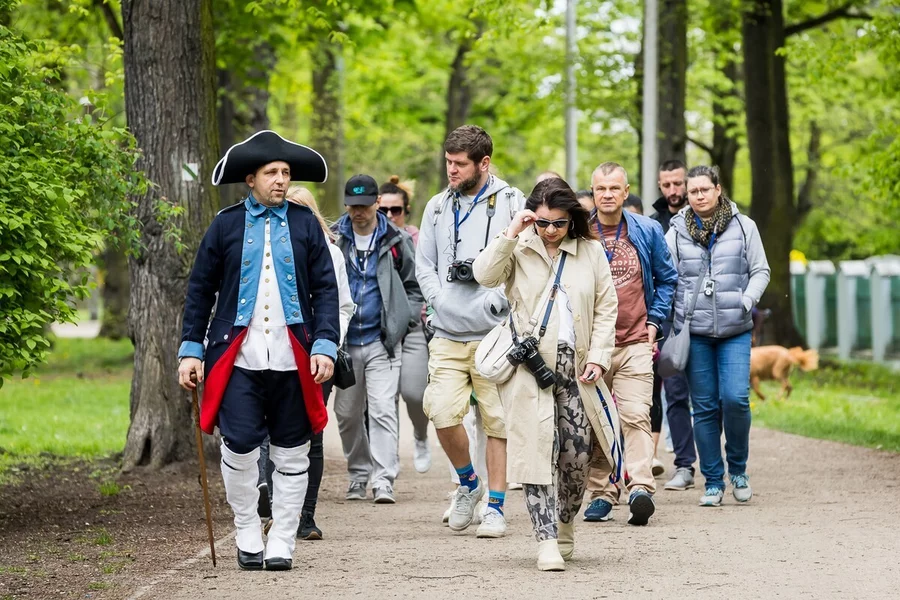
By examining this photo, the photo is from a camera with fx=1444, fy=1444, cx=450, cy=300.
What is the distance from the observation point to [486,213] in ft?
26.5

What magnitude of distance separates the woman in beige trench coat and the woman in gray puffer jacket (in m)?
2.18

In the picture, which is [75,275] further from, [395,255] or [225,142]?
[225,142]

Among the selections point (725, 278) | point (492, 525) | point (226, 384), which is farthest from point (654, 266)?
point (226, 384)

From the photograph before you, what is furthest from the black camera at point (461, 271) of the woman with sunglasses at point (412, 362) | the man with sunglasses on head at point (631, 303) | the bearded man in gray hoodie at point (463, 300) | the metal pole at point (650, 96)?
the metal pole at point (650, 96)

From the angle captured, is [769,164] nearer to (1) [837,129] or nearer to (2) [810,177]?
(2) [810,177]

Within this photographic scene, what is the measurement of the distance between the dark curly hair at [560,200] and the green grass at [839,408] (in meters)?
6.70

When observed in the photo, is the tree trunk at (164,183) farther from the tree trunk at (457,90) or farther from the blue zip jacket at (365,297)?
the tree trunk at (457,90)

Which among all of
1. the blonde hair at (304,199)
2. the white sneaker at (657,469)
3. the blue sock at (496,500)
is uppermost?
the blonde hair at (304,199)

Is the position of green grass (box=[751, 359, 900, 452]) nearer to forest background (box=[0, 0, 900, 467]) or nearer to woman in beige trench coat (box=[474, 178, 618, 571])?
forest background (box=[0, 0, 900, 467])

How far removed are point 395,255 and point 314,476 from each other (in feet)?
8.02

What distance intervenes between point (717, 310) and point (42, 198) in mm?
4170

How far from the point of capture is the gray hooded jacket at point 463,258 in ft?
26.3

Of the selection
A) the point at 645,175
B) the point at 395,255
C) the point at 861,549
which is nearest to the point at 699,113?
the point at 645,175

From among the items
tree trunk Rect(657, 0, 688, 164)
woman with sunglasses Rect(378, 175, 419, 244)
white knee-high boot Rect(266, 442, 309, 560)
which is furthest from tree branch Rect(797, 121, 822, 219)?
white knee-high boot Rect(266, 442, 309, 560)
